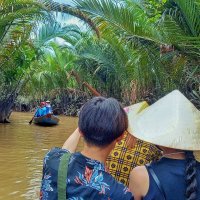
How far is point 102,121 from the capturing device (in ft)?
5.36

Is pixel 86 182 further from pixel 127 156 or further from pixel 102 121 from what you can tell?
pixel 127 156

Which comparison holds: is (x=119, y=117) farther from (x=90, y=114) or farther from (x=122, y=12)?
(x=122, y=12)

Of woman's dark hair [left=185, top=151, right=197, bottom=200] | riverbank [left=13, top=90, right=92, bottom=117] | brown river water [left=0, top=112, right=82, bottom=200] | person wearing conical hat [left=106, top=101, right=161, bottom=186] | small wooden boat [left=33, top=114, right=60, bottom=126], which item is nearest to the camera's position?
woman's dark hair [left=185, top=151, right=197, bottom=200]

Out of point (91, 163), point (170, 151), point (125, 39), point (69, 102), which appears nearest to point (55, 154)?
point (91, 163)

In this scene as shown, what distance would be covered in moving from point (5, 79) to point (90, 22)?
649 centimetres

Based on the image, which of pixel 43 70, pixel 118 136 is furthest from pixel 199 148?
pixel 43 70

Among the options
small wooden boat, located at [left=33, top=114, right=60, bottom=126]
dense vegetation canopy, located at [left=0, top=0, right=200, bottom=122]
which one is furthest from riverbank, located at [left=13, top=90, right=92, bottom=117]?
small wooden boat, located at [left=33, top=114, right=60, bottom=126]

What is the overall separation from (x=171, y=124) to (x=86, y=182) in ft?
1.61

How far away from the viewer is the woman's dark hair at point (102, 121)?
164 centimetres

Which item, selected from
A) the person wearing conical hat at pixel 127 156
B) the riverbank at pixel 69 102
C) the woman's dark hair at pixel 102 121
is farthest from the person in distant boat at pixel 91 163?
the riverbank at pixel 69 102

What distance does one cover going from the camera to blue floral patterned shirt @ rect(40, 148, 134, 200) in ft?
5.12

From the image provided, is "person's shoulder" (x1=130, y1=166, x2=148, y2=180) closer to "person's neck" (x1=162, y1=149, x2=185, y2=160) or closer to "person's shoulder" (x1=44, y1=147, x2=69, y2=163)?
"person's neck" (x1=162, y1=149, x2=185, y2=160)

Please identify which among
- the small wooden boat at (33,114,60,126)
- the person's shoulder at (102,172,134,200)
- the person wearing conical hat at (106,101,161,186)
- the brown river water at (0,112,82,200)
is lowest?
the small wooden boat at (33,114,60,126)

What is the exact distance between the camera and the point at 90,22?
10.0 meters
